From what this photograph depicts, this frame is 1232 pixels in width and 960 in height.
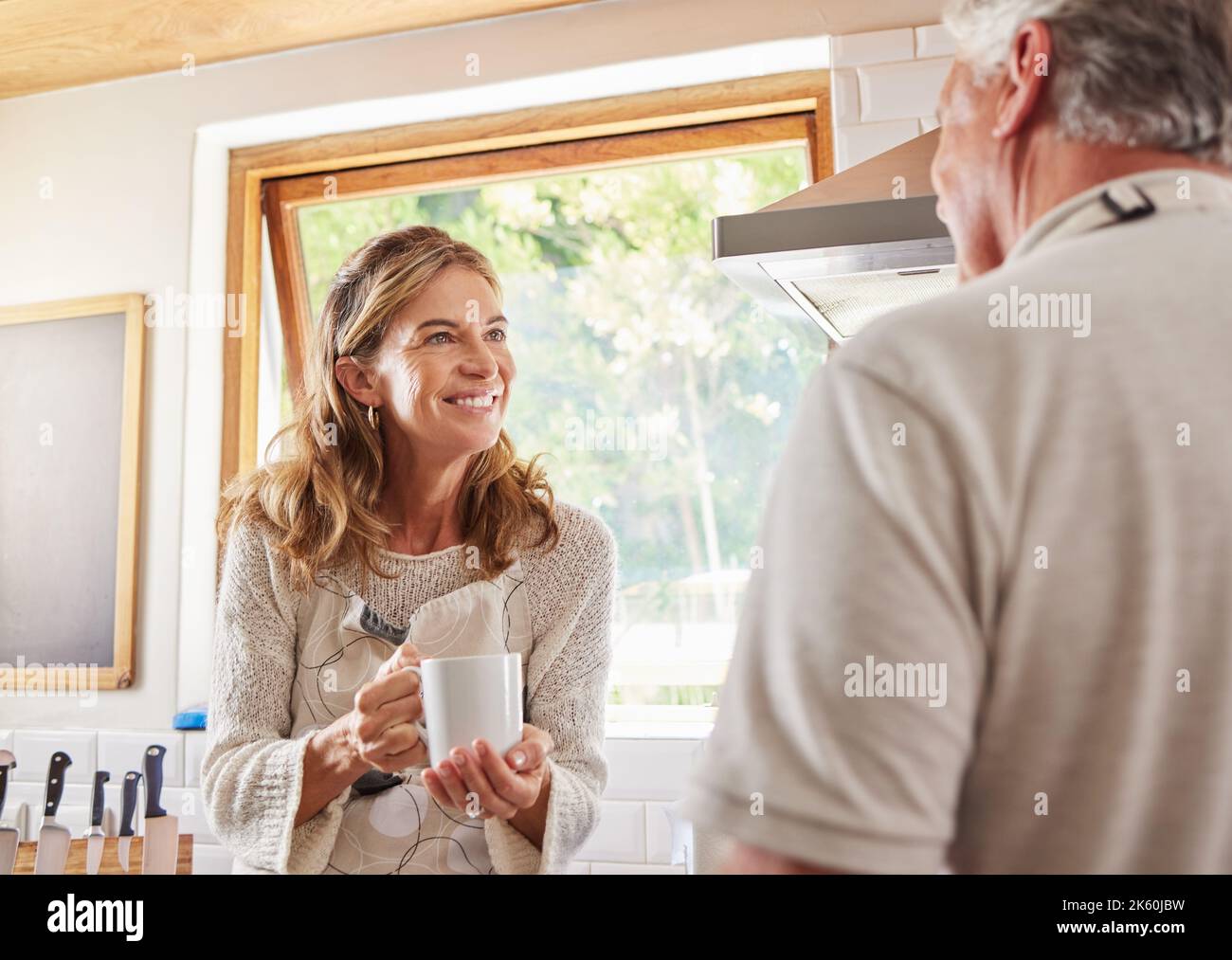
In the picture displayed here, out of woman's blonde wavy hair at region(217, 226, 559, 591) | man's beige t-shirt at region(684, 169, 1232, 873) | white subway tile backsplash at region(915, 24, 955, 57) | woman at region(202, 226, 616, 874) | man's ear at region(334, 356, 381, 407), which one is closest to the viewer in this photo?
man's beige t-shirt at region(684, 169, 1232, 873)

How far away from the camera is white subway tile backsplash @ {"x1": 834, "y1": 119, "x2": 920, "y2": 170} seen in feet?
6.20

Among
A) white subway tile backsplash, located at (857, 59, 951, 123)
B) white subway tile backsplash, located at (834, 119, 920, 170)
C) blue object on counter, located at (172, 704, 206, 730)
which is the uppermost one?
white subway tile backsplash, located at (857, 59, 951, 123)

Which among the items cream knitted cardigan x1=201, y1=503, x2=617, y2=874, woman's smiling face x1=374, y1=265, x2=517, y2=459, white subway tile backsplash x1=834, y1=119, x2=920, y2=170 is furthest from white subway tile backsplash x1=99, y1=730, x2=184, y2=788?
white subway tile backsplash x1=834, y1=119, x2=920, y2=170

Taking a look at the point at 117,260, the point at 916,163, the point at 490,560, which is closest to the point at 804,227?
the point at 916,163

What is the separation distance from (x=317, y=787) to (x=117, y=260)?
1.65 metres

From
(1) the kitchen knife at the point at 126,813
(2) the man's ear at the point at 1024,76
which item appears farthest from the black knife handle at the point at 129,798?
(2) the man's ear at the point at 1024,76

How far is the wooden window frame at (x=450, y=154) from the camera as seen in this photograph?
6.93ft

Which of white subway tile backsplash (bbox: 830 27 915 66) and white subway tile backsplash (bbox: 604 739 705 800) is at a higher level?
white subway tile backsplash (bbox: 830 27 915 66)

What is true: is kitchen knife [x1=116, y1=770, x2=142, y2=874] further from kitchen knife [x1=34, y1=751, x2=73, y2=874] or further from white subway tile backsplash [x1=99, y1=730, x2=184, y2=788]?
white subway tile backsplash [x1=99, y1=730, x2=184, y2=788]

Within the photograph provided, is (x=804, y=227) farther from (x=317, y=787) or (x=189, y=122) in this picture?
(x=189, y=122)

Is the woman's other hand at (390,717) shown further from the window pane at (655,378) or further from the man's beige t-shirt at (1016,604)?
the window pane at (655,378)

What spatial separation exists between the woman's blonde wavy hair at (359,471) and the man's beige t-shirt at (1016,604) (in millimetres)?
948

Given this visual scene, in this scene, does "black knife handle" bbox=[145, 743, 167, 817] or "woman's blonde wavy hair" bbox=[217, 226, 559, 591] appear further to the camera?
"black knife handle" bbox=[145, 743, 167, 817]

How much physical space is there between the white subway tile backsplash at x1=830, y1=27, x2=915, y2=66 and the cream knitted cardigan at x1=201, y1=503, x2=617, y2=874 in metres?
1.07
